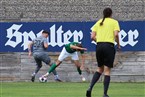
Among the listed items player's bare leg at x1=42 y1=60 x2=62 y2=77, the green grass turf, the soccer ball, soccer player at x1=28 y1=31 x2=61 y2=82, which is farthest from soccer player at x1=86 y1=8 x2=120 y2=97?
soccer player at x1=28 y1=31 x2=61 y2=82

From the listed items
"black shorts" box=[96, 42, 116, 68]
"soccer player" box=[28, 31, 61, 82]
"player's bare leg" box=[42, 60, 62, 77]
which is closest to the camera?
"black shorts" box=[96, 42, 116, 68]

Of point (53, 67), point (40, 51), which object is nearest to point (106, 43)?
point (53, 67)

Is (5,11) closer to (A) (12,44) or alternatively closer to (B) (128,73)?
(A) (12,44)

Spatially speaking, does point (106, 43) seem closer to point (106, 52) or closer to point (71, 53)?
point (106, 52)

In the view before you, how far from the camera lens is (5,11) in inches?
829

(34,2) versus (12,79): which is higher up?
(34,2)

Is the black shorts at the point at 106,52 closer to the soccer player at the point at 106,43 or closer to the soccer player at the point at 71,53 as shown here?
the soccer player at the point at 106,43

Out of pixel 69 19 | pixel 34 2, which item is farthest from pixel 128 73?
pixel 34 2

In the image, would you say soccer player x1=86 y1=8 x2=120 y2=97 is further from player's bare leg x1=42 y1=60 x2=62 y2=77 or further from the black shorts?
player's bare leg x1=42 y1=60 x2=62 y2=77

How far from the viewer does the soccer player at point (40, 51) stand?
20.1 metres

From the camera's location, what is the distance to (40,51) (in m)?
20.3

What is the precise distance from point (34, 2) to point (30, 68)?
2.27m

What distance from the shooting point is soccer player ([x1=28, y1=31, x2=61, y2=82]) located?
66.0 feet

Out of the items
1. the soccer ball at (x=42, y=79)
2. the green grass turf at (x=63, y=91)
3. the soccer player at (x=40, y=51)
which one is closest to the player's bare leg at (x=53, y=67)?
the soccer ball at (x=42, y=79)
